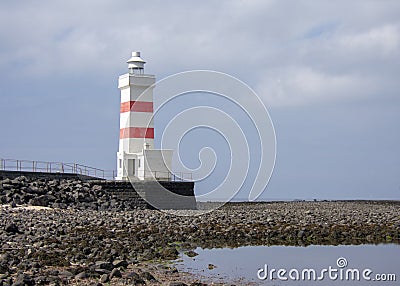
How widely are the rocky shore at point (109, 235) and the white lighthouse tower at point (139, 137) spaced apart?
7.15 feet

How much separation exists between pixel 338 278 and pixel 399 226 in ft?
26.5

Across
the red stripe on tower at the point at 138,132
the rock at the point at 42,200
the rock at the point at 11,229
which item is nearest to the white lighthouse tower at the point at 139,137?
the red stripe on tower at the point at 138,132

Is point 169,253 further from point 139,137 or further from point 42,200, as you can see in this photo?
point 139,137

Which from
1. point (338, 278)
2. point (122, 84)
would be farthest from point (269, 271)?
point (122, 84)

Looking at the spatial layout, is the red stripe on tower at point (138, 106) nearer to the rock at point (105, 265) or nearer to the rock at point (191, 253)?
the rock at point (191, 253)

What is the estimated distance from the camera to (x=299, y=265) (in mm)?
12797

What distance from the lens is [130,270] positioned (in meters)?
10.7

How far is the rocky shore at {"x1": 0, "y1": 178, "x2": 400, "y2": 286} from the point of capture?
33.4 ft

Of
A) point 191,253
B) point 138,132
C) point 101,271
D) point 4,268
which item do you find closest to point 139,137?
point 138,132

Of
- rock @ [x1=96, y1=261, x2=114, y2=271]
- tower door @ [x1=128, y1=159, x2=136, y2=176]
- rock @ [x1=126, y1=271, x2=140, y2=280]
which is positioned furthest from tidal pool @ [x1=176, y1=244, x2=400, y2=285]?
tower door @ [x1=128, y1=159, x2=136, y2=176]

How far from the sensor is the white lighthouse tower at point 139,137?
26.6 metres

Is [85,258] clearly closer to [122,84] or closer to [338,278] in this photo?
[338,278]

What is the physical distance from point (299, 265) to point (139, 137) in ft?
49.6

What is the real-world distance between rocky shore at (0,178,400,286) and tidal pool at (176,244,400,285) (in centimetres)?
63
